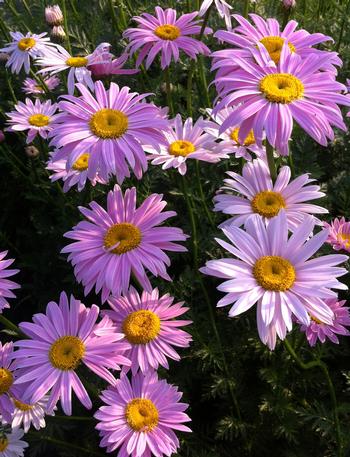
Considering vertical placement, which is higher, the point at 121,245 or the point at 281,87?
the point at 281,87

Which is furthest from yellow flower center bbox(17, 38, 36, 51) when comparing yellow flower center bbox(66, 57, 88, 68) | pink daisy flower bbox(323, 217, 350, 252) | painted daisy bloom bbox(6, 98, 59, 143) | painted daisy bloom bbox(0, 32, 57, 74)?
pink daisy flower bbox(323, 217, 350, 252)

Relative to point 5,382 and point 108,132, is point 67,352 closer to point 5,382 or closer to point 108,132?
point 5,382

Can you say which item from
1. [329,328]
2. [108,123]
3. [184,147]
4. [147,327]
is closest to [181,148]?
[184,147]

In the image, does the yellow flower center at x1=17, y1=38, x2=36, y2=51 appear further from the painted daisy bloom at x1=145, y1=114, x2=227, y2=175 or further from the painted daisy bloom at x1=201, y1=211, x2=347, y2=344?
the painted daisy bloom at x1=201, y1=211, x2=347, y2=344

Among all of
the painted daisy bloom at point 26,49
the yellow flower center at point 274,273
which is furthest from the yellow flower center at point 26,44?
the yellow flower center at point 274,273

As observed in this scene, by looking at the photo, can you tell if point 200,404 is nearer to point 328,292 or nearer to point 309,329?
point 309,329

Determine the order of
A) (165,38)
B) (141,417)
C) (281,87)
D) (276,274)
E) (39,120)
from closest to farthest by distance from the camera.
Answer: (276,274) → (281,87) → (141,417) → (165,38) → (39,120)
